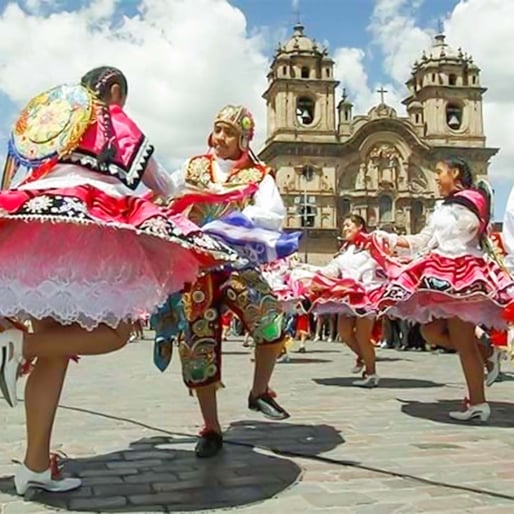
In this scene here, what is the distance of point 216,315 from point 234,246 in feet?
1.85

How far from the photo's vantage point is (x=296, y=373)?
990cm

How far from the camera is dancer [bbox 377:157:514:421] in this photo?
5.23 metres

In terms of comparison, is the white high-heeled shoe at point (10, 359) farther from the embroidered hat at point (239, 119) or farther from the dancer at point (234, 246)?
the embroidered hat at point (239, 119)

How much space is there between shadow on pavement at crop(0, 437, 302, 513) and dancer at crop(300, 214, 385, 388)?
4068 mm

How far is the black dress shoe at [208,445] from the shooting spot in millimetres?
4109

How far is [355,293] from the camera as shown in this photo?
8656mm

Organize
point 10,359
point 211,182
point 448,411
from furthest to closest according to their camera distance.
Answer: point 448,411 → point 211,182 → point 10,359

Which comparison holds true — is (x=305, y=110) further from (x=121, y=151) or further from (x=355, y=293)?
(x=121, y=151)

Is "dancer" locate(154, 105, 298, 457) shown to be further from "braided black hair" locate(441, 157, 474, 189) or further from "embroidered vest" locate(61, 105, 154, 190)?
"braided black hair" locate(441, 157, 474, 189)

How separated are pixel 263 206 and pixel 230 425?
1762 millimetres

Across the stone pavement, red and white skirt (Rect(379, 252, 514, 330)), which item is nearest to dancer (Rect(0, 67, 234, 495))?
the stone pavement

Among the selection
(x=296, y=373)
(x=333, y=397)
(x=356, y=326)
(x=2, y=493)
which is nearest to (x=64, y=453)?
(x=2, y=493)

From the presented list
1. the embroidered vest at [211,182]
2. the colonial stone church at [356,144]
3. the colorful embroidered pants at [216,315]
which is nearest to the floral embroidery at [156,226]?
the embroidered vest at [211,182]

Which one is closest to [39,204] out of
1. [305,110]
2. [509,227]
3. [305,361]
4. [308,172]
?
[509,227]
